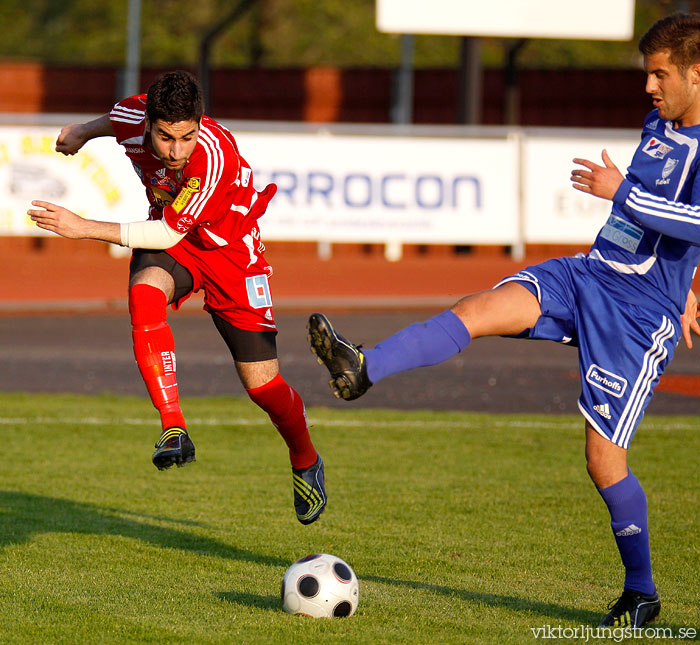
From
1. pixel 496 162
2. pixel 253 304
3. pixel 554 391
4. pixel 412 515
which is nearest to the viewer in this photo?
pixel 253 304

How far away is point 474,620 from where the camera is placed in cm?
464

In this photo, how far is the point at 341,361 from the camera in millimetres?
4031

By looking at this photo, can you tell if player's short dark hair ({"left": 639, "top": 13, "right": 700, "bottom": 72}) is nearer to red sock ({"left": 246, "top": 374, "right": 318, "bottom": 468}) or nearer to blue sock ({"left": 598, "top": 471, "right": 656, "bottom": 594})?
blue sock ({"left": 598, "top": 471, "right": 656, "bottom": 594})

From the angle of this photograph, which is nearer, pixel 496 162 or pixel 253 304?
pixel 253 304

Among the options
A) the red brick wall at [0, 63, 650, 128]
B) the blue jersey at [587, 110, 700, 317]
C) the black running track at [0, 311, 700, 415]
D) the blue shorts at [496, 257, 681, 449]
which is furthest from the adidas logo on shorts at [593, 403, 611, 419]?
the red brick wall at [0, 63, 650, 128]

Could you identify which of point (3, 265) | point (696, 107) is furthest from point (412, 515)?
point (3, 265)

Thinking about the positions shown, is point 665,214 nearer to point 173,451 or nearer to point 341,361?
point 341,361

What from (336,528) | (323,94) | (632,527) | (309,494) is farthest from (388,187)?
(632,527)

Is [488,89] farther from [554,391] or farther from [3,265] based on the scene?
[554,391]

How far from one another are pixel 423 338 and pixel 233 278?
1.61 m

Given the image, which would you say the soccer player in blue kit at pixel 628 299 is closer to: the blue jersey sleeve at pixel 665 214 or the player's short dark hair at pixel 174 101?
the blue jersey sleeve at pixel 665 214

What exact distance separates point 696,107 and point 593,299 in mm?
831

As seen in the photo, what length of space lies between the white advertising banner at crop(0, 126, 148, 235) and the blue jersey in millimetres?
12922

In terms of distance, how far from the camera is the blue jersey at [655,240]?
171 inches
